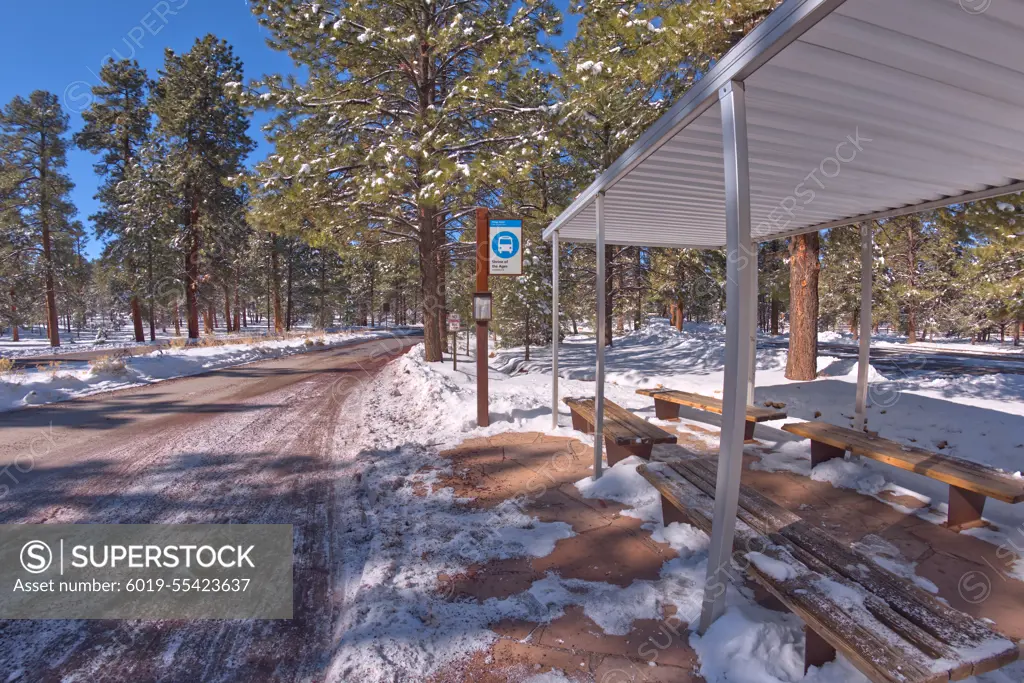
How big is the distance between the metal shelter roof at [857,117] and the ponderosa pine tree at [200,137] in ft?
74.1

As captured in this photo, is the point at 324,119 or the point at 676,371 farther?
the point at 676,371

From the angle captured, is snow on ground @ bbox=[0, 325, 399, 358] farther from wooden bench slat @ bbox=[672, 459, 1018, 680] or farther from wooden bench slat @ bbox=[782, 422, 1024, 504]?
wooden bench slat @ bbox=[782, 422, 1024, 504]

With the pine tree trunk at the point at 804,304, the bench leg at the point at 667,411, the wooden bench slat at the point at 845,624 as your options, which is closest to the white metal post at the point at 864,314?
the bench leg at the point at 667,411

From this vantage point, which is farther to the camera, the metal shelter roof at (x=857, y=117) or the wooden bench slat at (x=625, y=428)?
the wooden bench slat at (x=625, y=428)

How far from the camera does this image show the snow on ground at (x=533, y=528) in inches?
85.4

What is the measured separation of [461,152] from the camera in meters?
9.70

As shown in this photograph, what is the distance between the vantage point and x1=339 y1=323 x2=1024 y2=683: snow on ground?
2.17m

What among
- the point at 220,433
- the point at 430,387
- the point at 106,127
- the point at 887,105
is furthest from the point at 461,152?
the point at 106,127

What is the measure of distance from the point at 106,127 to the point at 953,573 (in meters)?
36.2

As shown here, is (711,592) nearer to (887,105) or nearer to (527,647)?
(527,647)

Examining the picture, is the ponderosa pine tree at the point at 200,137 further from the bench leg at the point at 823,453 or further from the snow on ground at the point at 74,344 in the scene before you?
the bench leg at the point at 823,453

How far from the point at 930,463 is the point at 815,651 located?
253 centimetres

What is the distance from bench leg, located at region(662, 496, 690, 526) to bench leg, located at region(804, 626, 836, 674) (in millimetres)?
1321

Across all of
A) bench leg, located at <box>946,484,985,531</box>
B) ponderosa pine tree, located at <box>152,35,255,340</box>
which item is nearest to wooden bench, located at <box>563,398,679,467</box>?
bench leg, located at <box>946,484,985,531</box>
